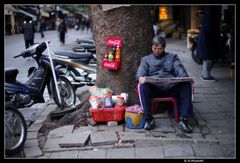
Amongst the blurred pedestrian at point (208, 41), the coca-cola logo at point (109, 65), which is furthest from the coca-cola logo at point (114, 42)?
the blurred pedestrian at point (208, 41)

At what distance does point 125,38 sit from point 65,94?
72.3 inches

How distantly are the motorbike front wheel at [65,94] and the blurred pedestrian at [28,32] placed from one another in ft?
2.65

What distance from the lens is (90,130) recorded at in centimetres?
529

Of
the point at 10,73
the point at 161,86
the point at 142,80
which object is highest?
the point at 10,73

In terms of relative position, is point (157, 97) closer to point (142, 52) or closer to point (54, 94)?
point (142, 52)

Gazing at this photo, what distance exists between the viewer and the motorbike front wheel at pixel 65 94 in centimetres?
682

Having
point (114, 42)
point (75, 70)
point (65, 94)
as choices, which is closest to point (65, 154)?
point (114, 42)

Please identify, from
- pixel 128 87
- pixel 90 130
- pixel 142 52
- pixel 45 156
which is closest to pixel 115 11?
pixel 142 52

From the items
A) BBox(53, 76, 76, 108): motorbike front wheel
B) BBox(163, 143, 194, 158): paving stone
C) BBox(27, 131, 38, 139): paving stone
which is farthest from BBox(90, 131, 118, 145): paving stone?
BBox(53, 76, 76, 108): motorbike front wheel

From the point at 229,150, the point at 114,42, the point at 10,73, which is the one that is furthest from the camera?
the point at 114,42

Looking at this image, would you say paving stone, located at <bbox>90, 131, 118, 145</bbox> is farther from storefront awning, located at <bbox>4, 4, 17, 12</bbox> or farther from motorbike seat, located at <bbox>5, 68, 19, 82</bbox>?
storefront awning, located at <bbox>4, 4, 17, 12</bbox>

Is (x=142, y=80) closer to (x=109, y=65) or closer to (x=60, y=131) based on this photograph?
(x=109, y=65)

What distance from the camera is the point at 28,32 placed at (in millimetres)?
6402

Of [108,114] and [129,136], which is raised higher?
[108,114]
